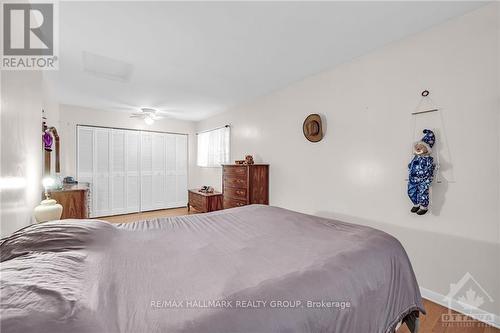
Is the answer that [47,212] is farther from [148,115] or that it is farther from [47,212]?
[148,115]

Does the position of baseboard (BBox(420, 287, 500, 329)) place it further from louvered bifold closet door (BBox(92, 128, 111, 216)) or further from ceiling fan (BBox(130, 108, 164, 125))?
louvered bifold closet door (BBox(92, 128, 111, 216))

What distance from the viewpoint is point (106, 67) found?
9.52 ft

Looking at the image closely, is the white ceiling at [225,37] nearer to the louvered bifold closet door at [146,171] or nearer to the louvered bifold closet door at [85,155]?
the louvered bifold closet door at [85,155]

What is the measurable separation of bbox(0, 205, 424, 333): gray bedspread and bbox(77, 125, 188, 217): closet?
4239mm

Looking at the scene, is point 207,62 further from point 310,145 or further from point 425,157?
point 425,157

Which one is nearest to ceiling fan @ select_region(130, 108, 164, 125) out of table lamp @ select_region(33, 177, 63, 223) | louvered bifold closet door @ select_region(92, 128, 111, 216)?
louvered bifold closet door @ select_region(92, 128, 111, 216)

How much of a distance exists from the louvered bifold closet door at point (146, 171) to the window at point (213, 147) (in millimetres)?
1294

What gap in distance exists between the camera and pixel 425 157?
2.04 m

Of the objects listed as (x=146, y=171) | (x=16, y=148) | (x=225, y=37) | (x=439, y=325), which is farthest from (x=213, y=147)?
(x=439, y=325)

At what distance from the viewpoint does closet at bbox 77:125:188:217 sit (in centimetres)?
505

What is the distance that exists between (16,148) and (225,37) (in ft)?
6.33

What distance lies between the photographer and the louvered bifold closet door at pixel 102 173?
509cm

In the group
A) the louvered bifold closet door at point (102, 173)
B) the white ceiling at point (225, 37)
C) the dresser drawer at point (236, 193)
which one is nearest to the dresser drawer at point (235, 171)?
the dresser drawer at point (236, 193)

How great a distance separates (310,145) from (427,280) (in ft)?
6.54
